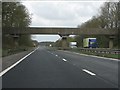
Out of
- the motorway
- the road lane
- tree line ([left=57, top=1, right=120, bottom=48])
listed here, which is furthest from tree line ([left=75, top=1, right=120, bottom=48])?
the motorway

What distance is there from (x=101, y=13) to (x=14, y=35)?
94.6 ft

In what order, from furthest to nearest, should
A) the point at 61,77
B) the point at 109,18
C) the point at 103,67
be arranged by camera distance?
the point at 109,18 < the point at 103,67 < the point at 61,77

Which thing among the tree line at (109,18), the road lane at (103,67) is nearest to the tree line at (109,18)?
the tree line at (109,18)

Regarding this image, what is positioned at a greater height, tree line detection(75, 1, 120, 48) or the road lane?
tree line detection(75, 1, 120, 48)

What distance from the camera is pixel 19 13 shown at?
76312 mm

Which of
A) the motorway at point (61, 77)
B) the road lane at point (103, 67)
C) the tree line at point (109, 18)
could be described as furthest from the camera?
the tree line at point (109, 18)

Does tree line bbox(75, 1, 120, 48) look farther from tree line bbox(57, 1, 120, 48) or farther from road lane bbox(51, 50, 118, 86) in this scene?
road lane bbox(51, 50, 118, 86)

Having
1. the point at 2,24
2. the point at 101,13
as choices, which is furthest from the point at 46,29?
the point at 2,24

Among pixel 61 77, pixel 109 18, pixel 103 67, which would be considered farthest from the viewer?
pixel 109 18

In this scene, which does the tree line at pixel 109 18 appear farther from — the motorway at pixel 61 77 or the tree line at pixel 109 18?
the motorway at pixel 61 77

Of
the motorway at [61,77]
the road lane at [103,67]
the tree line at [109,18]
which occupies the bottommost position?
the road lane at [103,67]

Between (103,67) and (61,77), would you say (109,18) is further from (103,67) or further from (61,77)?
(61,77)

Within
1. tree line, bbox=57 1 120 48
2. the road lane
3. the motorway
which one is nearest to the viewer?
the motorway

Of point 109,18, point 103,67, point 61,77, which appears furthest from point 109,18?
point 61,77
